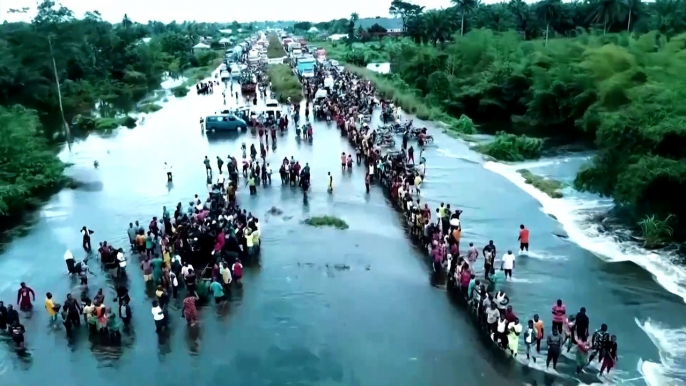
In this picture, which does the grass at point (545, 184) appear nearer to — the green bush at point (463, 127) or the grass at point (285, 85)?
the green bush at point (463, 127)

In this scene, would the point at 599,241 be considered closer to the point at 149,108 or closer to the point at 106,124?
the point at 106,124

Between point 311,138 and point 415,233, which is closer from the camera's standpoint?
point 415,233

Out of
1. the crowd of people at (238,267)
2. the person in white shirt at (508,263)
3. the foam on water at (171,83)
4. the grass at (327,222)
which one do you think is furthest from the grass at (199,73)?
the person in white shirt at (508,263)

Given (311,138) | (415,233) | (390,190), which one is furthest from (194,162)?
(415,233)

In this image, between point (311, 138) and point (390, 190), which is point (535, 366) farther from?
point (311, 138)

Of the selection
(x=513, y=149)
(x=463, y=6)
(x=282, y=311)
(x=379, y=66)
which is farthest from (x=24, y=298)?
(x=379, y=66)

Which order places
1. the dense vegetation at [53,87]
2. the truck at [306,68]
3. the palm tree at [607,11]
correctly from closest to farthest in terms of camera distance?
the dense vegetation at [53,87] → the palm tree at [607,11] → the truck at [306,68]

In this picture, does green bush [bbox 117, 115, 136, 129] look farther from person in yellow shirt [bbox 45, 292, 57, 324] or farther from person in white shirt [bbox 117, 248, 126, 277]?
person in yellow shirt [bbox 45, 292, 57, 324]
